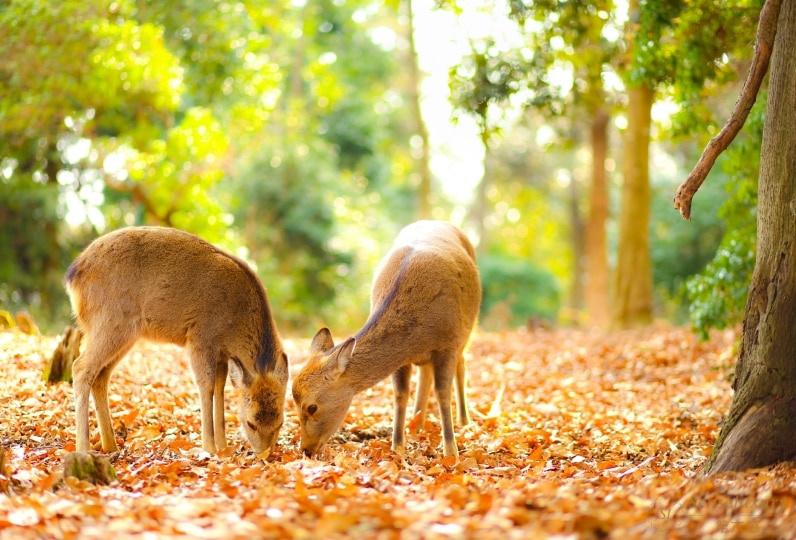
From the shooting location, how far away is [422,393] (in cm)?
845

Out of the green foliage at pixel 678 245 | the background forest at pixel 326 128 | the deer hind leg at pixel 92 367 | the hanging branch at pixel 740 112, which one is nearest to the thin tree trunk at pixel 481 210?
the background forest at pixel 326 128

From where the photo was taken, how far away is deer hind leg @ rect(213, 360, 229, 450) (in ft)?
24.5

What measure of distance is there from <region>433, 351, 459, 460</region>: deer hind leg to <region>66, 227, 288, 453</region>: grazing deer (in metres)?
1.28

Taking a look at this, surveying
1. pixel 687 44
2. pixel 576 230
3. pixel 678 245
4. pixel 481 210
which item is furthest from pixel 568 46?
pixel 576 230

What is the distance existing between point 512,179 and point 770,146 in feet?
92.7

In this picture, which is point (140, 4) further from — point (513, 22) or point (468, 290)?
point (468, 290)

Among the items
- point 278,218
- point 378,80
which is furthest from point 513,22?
point 378,80

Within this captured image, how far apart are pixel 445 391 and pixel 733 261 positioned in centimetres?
358

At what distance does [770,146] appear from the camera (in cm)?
587

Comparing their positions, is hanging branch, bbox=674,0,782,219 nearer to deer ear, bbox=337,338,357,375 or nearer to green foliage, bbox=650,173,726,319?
deer ear, bbox=337,338,357,375

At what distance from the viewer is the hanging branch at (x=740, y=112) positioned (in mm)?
5969

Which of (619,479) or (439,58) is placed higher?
(439,58)

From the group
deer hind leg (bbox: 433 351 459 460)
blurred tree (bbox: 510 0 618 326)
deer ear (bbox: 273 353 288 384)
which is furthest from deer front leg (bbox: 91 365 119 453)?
blurred tree (bbox: 510 0 618 326)

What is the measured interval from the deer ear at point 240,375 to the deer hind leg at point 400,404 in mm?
1203
